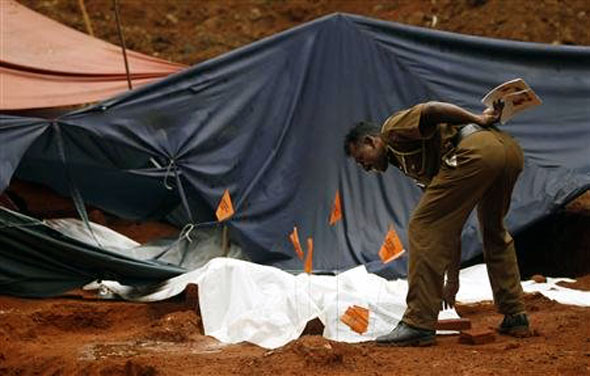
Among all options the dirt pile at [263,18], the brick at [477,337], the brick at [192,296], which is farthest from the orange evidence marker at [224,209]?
the dirt pile at [263,18]

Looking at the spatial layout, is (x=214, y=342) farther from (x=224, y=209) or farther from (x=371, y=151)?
(x=371, y=151)

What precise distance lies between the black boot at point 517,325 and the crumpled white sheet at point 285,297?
22.3 inches

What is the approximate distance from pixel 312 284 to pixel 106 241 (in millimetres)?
1813

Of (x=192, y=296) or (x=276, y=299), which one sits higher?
(x=276, y=299)

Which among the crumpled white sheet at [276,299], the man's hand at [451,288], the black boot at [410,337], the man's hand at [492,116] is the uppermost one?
the man's hand at [492,116]

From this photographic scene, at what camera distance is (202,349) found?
17.4 ft

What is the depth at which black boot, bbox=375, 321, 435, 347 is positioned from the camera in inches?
186

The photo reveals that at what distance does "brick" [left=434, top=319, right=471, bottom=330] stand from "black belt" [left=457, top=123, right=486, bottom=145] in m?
0.94

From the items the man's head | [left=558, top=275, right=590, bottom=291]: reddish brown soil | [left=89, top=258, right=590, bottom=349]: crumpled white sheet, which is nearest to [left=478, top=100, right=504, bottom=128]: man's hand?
the man's head

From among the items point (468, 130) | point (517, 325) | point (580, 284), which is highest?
point (468, 130)

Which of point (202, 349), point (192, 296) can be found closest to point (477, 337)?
point (202, 349)

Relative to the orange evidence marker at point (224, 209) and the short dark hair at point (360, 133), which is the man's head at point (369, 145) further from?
the orange evidence marker at point (224, 209)

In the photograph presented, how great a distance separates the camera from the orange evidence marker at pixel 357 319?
16.6 ft

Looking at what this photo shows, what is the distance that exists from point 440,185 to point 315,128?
2.61m
